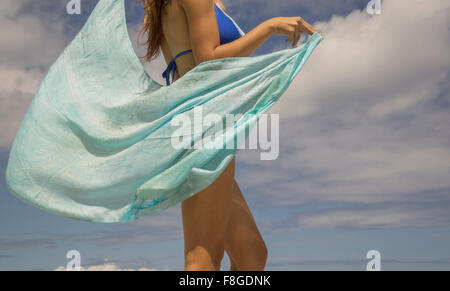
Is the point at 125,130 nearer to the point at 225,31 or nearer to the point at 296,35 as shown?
the point at 225,31

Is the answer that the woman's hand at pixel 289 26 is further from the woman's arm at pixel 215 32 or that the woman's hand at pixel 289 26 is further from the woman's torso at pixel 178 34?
the woman's torso at pixel 178 34

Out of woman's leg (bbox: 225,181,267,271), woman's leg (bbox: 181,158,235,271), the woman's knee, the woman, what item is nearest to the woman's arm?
the woman

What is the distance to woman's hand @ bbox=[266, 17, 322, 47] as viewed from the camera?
7.15 feet

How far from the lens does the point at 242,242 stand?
2.37 metres

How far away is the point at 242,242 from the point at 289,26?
108 centimetres

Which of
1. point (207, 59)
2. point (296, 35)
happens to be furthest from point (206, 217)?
point (296, 35)

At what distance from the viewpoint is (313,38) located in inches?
89.1

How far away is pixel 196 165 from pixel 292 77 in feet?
2.05

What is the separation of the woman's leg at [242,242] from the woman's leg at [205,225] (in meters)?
0.23

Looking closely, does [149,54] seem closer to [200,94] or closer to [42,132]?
[200,94]

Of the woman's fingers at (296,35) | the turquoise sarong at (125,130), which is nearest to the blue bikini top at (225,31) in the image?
the turquoise sarong at (125,130)

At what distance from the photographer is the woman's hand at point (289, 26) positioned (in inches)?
85.8

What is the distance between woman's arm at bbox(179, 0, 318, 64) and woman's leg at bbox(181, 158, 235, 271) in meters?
0.56
